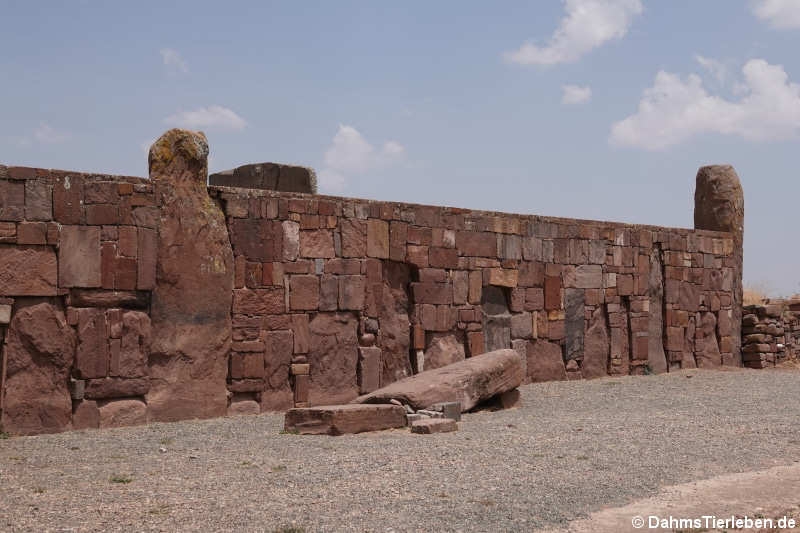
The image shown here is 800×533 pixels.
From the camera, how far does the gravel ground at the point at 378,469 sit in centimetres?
582

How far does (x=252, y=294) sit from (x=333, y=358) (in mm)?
1428

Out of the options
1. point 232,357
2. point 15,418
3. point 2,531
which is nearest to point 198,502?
point 2,531

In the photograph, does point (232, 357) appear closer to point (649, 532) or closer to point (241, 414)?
point (241, 414)

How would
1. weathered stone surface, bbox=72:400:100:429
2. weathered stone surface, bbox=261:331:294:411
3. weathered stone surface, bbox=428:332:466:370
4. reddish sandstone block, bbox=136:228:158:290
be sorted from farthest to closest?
weathered stone surface, bbox=428:332:466:370 < weathered stone surface, bbox=261:331:294:411 < reddish sandstone block, bbox=136:228:158:290 < weathered stone surface, bbox=72:400:100:429

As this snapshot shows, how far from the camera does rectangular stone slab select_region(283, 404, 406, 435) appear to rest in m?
9.12

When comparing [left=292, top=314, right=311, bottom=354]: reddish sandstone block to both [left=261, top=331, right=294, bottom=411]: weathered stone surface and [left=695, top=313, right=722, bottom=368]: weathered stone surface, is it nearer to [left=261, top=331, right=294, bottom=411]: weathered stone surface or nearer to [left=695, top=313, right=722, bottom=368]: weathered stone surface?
[left=261, top=331, right=294, bottom=411]: weathered stone surface

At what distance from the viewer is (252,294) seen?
10.8m

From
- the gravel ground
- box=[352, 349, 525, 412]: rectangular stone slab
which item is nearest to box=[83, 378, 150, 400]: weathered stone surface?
the gravel ground

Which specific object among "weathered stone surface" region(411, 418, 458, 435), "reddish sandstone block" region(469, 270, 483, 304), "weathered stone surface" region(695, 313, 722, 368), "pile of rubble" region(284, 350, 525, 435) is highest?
"reddish sandstone block" region(469, 270, 483, 304)

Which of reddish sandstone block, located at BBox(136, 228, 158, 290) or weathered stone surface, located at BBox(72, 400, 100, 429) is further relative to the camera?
reddish sandstone block, located at BBox(136, 228, 158, 290)

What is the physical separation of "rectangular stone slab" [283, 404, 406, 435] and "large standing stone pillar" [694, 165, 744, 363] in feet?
34.9

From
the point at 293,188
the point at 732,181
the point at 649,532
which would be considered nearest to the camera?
the point at 649,532

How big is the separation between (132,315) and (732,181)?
12.7m

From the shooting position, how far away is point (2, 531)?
551 cm
